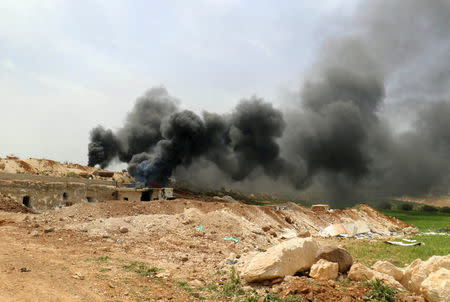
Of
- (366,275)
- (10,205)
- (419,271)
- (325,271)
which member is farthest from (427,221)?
(10,205)

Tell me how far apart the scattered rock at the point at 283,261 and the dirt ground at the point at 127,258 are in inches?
10.3

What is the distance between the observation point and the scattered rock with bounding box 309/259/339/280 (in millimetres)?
6988

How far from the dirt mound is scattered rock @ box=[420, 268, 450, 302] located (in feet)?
75.6

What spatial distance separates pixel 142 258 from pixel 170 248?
1.80 m

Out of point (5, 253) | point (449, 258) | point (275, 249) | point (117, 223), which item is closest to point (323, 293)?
point (275, 249)

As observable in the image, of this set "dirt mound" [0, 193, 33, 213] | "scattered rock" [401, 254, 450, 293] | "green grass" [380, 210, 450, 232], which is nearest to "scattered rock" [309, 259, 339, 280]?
"scattered rock" [401, 254, 450, 293]

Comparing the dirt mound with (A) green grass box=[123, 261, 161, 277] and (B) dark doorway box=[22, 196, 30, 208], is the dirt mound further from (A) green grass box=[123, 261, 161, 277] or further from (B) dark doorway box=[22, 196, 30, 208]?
(A) green grass box=[123, 261, 161, 277]

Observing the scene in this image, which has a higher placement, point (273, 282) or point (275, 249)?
point (275, 249)

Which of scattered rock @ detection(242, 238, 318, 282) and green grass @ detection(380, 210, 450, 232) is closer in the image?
scattered rock @ detection(242, 238, 318, 282)

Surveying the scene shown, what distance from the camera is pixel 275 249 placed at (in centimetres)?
753

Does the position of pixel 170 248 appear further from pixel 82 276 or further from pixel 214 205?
pixel 214 205

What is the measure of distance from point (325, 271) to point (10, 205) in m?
22.1

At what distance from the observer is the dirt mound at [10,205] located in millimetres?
20625

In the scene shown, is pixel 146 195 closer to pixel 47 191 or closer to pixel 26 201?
pixel 47 191
